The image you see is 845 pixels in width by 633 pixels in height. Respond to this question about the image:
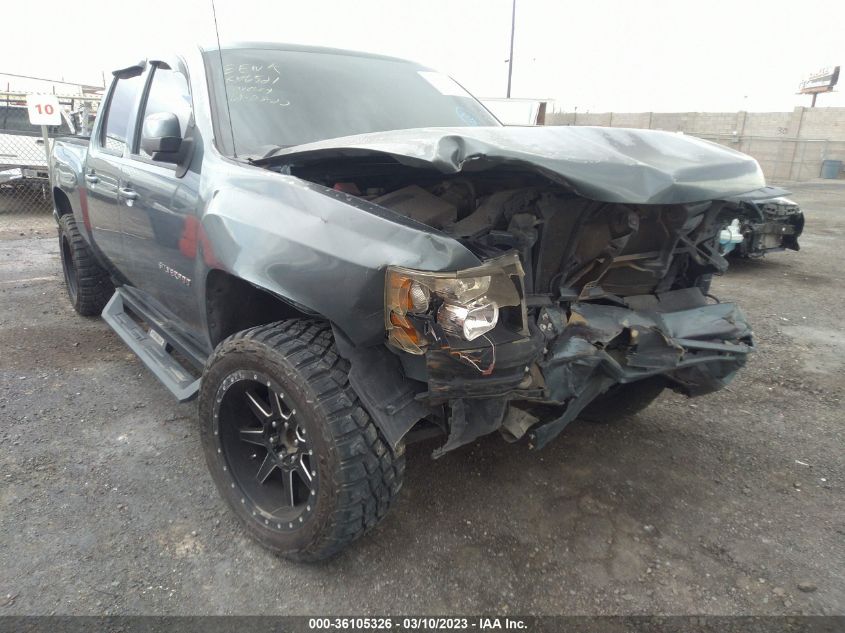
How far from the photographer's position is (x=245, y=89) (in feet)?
9.01

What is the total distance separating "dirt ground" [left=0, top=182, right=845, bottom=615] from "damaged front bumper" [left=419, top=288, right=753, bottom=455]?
0.48m

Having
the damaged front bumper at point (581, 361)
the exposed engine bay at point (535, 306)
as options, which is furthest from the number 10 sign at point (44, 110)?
the damaged front bumper at point (581, 361)

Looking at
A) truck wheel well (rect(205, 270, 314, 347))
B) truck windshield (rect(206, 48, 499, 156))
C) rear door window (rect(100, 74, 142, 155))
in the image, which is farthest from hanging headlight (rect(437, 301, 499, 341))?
rear door window (rect(100, 74, 142, 155))

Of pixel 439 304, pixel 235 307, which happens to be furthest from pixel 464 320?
pixel 235 307

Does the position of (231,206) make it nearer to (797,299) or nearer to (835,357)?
(835,357)

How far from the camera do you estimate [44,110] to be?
869 centimetres

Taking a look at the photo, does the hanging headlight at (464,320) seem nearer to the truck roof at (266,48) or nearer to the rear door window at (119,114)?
the truck roof at (266,48)

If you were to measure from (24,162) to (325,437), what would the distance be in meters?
10.7

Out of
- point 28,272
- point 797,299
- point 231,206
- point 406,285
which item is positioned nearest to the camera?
point 406,285

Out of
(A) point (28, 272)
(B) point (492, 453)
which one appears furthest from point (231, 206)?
(A) point (28, 272)

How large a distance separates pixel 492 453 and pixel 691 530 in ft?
2.98

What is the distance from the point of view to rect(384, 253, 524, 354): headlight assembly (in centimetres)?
172

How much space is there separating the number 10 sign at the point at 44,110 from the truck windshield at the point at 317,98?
7.46 metres

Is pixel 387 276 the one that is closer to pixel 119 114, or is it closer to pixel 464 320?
pixel 464 320
